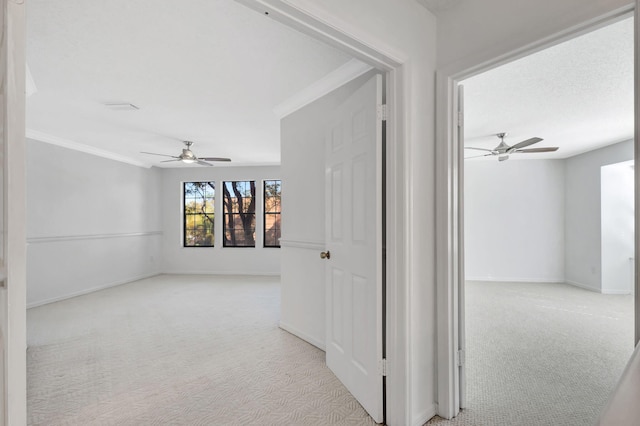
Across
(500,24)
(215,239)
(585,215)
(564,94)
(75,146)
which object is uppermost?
(564,94)

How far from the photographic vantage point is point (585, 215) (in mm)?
5805

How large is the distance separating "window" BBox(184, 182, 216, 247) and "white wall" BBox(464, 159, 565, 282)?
5716mm

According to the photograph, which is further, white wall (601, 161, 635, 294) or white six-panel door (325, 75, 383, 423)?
white wall (601, 161, 635, 294)

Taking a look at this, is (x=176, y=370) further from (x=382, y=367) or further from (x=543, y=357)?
(x=543, y=357)

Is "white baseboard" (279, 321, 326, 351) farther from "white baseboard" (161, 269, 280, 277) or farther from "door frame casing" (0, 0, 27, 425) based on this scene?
"white baseboard" (161, 269, 280, 277)

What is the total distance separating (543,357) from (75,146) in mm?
6861

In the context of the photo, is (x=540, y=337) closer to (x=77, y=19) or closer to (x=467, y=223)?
(x=467, y=223)

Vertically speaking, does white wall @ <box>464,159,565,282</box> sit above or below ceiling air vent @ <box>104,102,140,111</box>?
below

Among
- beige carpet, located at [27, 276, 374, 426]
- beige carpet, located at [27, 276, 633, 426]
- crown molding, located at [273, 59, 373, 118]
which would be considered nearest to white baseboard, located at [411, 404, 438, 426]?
beige carpet, located at [27, 276, 633, 426]

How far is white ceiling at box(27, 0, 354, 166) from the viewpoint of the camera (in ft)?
6.65

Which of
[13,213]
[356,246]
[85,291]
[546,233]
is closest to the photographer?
[13,213]

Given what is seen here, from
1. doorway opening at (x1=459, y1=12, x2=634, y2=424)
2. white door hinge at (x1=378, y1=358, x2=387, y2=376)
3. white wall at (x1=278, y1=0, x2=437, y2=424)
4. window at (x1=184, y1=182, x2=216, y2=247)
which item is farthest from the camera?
window at (x1=184, y1=182, x2=216, y2=247)

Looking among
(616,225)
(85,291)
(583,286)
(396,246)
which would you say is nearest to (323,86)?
(396,246)

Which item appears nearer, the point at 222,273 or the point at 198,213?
the point at 222,273
